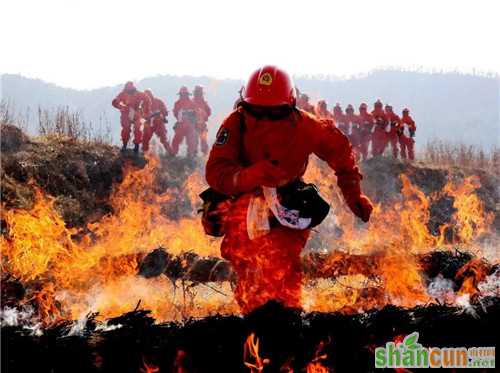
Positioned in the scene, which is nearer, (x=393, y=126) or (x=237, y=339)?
(x=237, y=339)

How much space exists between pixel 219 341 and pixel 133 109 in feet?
37.5

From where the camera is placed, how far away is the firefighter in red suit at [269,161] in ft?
13.6

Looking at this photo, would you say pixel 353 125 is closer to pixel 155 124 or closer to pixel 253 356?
pixel 155 124

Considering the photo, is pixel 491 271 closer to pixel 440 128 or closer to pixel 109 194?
pixel 109 194

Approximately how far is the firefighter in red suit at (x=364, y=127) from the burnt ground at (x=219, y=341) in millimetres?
13507

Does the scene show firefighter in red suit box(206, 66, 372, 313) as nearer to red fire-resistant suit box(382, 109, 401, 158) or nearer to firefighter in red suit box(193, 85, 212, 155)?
firefighter in red suit box(193, 85, 212, 155)

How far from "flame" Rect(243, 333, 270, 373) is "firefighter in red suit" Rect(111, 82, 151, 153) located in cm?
1141

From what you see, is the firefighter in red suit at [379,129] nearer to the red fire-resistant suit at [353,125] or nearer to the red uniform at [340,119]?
the red fire-resistant suit at [353,125]

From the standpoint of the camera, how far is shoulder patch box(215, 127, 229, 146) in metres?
4.23

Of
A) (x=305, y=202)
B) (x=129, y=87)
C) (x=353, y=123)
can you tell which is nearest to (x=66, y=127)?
(x=129, y=87)

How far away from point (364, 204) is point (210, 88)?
10118cm

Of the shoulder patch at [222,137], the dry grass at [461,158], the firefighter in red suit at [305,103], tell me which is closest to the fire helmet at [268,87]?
the shoulder patch at [222,137]

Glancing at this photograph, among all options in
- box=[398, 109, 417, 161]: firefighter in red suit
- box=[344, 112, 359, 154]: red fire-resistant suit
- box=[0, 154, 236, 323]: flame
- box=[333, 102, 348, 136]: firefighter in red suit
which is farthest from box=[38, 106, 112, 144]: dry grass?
box=[0, 154, 236, 323]: flame

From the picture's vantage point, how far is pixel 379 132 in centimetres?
1677
